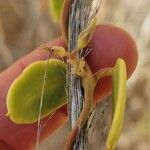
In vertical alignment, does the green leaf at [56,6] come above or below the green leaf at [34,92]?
above

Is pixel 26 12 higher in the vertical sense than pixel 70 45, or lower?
higher

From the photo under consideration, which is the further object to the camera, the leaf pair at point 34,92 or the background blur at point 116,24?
the background blur at point 116,24

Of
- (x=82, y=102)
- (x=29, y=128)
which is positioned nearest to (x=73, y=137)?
(x=82, y=102)

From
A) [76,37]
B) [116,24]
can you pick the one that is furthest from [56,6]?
[116,24]

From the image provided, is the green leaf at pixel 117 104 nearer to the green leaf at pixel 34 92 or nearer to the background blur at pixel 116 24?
the green leaf at pixel 34 92

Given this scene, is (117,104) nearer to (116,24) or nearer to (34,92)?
(34,92)

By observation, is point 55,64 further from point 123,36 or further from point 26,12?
point 26,12

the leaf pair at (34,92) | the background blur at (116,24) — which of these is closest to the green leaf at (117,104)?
the leaf pair at (34,92)

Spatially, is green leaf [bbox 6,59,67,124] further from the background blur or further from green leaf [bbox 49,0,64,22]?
the background blur

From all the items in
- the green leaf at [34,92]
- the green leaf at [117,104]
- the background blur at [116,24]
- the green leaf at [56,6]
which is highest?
the background blur at [116,24]
